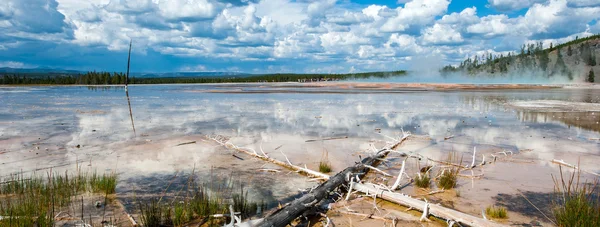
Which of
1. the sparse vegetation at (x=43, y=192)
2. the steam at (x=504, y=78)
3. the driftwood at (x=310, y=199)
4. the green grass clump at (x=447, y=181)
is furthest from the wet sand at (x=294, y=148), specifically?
the steam at (x=504, y=78)

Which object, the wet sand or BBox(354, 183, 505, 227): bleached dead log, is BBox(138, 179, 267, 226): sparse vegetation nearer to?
the wet sand

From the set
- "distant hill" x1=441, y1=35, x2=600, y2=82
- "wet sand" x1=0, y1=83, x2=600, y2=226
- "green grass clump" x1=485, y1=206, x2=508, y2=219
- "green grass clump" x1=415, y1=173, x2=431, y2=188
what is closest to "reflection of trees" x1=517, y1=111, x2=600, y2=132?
"wet sand" x1=0, y1=83, x2=600, y2=226

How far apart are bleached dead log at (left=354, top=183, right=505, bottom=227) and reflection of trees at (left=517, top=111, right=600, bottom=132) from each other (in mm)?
13076

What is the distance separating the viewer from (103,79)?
127 metres

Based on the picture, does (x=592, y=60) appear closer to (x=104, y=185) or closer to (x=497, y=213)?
(x=497, y=213)

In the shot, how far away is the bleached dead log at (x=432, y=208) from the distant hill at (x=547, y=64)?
118 meters

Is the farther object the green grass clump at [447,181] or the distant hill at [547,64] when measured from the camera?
the distant hill at [547,64]

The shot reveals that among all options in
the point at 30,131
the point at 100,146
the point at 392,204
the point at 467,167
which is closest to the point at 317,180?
the point at 392,204

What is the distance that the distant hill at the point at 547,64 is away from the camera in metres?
114

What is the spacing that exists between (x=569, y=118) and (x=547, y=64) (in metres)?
125

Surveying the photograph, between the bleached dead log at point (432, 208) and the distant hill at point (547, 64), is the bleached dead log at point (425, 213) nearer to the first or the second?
the bleached dead log at point (432, 208)

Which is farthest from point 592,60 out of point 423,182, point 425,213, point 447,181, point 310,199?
point 310,199

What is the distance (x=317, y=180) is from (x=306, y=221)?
2.29 meters

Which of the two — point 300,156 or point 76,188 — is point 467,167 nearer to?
point 300,156
